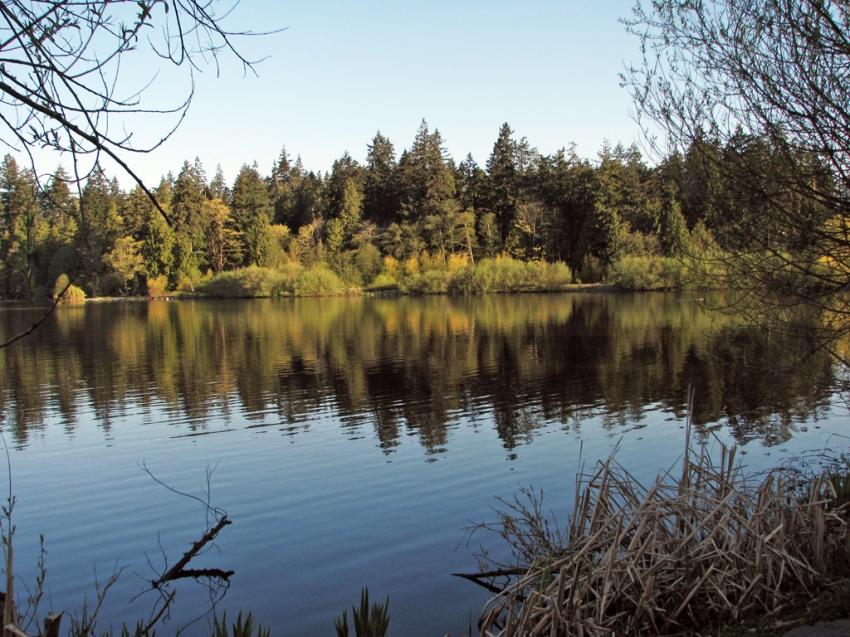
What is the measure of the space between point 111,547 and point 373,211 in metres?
90.2

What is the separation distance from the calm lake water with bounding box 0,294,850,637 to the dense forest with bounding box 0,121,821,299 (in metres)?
46.8

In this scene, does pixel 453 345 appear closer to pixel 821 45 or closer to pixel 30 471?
pixel 30 471

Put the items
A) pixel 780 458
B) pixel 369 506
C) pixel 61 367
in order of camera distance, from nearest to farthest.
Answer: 1. pixel 369 506
2. pixel 780 458
3. pixel 61 367

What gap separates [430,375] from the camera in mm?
23250

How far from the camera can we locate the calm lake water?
8133 mm

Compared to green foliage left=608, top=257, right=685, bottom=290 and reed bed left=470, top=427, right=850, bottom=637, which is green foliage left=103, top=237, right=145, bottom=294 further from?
reed bed left=470, top=427, right=850, bottom=637

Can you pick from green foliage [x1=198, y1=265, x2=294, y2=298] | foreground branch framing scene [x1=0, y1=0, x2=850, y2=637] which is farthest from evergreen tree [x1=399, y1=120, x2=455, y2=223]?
foreground branch framing scene [x1=0, y1=0, x2=850, y2=637]

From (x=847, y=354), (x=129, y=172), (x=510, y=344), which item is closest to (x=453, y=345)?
(x=510, y=344)

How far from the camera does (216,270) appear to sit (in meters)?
94.1

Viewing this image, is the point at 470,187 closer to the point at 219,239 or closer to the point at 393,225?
the point at 393,225

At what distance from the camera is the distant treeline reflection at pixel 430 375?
1507 cm

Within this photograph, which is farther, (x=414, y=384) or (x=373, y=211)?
(x=373, y=211)

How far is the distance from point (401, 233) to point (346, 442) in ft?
242

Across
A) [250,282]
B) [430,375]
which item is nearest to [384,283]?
[250,282]
